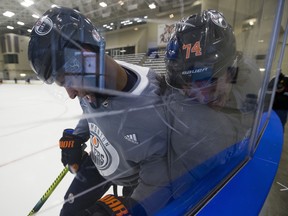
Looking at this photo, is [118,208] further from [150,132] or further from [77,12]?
[77,12]

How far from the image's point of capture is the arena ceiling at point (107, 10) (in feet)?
1.36

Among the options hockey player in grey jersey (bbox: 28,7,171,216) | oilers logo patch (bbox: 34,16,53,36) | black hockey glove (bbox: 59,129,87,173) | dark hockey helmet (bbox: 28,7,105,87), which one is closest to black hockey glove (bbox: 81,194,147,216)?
hockey player in grey jersey (bbox: 28,7,171,216)

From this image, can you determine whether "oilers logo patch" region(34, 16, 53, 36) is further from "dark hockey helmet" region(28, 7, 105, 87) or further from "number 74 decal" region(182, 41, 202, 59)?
"number 74 decal" region(182, 41, 202, 59)

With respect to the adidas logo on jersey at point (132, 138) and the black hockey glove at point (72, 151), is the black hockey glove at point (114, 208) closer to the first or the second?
the adidas logo on jersey at point (132, 138)

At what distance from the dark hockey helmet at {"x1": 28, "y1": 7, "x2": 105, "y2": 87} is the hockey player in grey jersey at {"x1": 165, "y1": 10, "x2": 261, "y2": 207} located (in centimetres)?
22

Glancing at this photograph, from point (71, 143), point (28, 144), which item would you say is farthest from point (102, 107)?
point (28, 144)

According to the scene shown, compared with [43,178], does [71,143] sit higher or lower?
higher

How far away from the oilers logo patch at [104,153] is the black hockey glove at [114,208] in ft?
0.65

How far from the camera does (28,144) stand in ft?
4.83

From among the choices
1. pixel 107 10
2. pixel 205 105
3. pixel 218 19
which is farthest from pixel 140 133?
pixel 218 19

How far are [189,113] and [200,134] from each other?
5 centimetres

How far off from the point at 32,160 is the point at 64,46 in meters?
1.23

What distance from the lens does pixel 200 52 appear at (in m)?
0.52

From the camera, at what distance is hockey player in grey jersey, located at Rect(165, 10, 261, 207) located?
0.43 m
